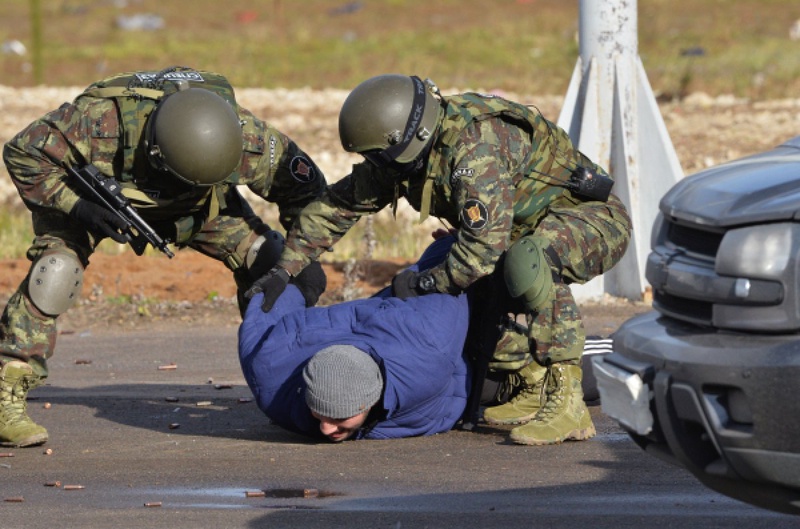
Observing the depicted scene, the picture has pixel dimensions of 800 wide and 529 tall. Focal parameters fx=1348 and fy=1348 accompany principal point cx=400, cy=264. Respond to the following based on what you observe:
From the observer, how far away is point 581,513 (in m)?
4.65

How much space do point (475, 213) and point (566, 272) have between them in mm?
679

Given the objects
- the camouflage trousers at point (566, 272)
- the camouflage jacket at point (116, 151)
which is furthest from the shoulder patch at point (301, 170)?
the camouflage trousers at point (566, 272)

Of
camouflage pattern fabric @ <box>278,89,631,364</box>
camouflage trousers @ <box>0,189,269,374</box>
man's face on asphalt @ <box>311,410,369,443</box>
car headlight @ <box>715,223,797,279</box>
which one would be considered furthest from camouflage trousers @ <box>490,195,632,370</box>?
car headlight @ <box>715,223,797,279</box>

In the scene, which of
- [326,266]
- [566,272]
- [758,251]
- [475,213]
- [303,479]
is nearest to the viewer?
[758,251]

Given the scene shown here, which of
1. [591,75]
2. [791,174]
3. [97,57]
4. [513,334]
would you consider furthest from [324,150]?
[97,57]

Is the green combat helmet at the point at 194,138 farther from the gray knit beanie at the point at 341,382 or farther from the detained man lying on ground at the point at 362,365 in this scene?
the gray knit beanie at the point at 341,382

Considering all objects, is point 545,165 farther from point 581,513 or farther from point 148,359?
point 148,359

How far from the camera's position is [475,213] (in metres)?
5.63

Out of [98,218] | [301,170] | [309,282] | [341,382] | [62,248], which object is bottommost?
[341,382]

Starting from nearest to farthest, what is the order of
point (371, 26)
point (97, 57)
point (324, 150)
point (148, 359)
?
Answer: point (148, 359) → point (324, 150) → point (97, 57) → point (371, 26)

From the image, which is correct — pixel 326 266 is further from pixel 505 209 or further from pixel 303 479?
pixel 303 479

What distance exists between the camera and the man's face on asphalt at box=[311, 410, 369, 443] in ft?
18.6

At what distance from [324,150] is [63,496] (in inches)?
432

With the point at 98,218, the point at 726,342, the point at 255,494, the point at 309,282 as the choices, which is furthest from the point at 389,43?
the point at 726,342
